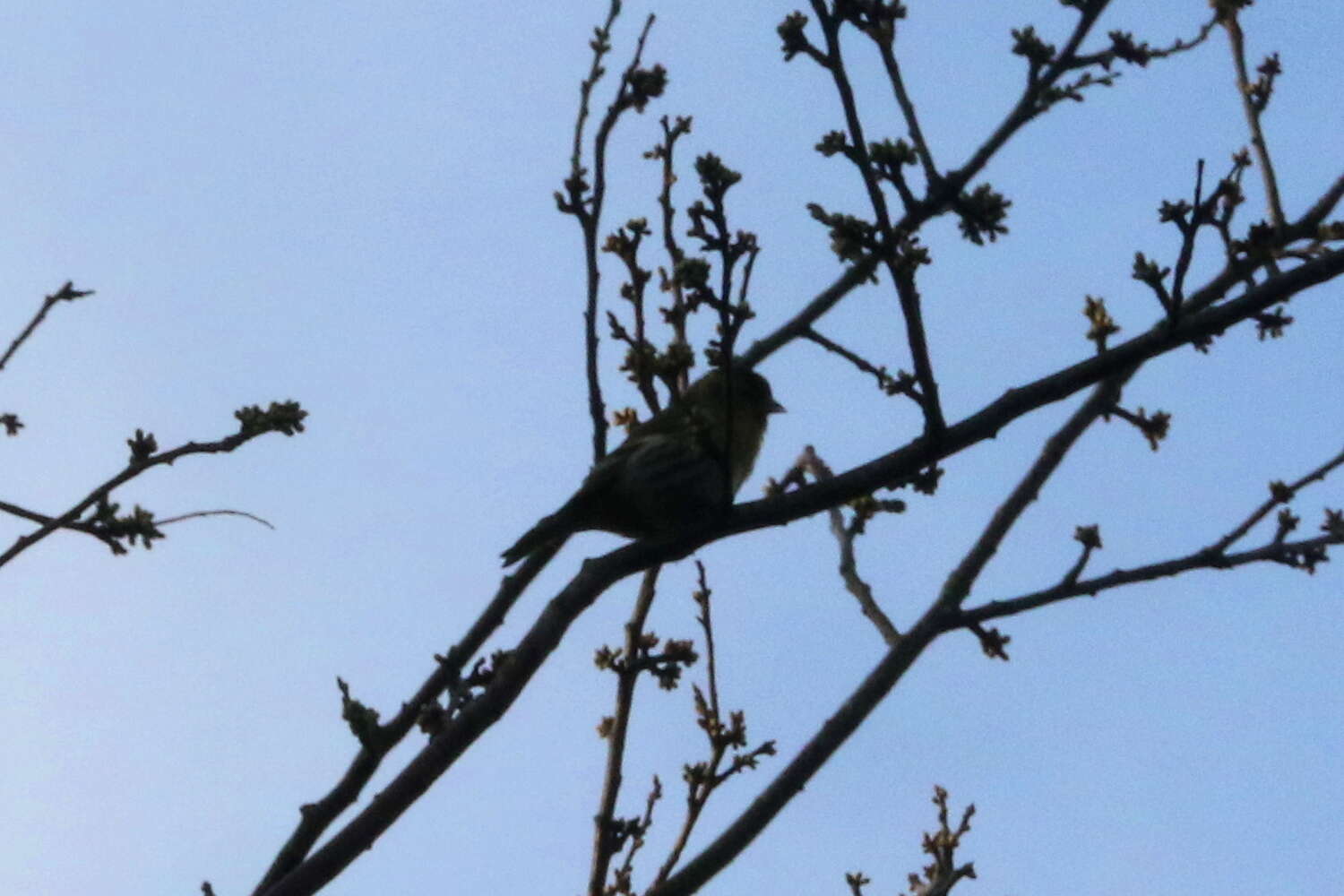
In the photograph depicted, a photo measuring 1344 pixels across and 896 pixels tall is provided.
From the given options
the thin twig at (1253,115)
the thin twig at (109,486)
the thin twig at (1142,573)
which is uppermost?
the thin twig at (1253,115)

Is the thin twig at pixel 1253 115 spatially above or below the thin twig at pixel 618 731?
above

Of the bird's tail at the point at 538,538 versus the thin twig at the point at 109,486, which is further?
the bird's tail at the point at 538,538

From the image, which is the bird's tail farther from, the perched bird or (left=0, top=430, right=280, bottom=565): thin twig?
(left=0, top=430, right=280, bottom=565): thin twig

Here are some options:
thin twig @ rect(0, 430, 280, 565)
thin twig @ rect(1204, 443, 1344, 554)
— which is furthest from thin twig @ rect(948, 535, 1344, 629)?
thin twig @ rect(0, 430, 280, 565)

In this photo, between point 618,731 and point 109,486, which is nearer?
point 109,486

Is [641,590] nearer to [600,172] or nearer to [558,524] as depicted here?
[558,524]

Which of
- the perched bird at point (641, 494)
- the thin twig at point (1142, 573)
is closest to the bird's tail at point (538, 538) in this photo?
the perched bird at point (641, 494)

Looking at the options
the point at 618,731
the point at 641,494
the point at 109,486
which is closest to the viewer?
the point at 109,486

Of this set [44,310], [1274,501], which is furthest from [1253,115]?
[44,310]

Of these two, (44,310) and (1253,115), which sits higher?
(1253,115)

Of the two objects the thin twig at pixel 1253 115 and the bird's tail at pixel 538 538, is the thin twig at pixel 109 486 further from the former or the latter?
the thin twig at pixel 1253 115

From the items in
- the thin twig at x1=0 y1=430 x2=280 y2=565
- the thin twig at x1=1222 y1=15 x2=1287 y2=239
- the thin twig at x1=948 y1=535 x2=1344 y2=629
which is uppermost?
the thin twig at x1=1222 y1=15 x2=1287 y2=239

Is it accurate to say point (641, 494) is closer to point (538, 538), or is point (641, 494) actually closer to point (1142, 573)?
point (538, 538)

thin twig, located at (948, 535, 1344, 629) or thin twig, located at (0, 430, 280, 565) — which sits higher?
thin twig, located at (948, 535, 1344, 629)
